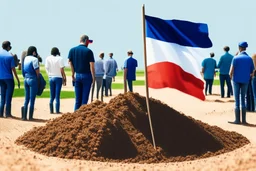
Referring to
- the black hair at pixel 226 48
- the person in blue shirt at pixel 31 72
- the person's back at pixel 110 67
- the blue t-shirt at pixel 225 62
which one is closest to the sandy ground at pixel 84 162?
the person in blue shirt at pixel 31 72

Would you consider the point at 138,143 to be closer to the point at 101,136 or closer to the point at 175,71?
the point at 101,136

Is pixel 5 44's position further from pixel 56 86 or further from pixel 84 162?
pixel 84 162

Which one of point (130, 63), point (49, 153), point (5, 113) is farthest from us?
point (130, 63)

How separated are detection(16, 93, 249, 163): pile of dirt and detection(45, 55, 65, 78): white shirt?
494 centimetres

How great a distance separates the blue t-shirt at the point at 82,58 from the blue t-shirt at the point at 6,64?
2788 mm

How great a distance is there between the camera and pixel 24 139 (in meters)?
11.8

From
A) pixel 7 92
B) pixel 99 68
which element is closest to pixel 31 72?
pixel 7 92

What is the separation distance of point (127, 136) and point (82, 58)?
343 centimetres

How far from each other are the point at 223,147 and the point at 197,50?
2.17m

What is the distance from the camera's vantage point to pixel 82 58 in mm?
13633

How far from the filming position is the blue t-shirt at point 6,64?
51.6 feet

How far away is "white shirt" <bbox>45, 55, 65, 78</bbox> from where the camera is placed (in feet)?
55.1

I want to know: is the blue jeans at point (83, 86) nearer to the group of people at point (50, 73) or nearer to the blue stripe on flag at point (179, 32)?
the group of people at point (50, 73)

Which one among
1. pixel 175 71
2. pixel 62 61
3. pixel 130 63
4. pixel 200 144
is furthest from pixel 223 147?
pixel 130 63
